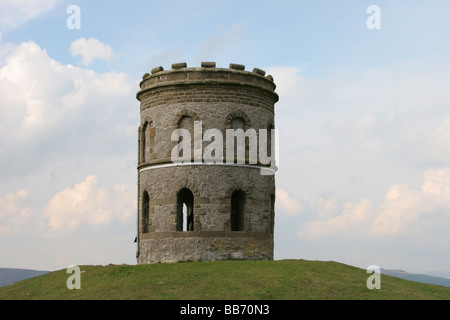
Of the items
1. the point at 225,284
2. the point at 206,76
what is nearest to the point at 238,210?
the point at 206,76

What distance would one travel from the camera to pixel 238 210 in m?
27.6

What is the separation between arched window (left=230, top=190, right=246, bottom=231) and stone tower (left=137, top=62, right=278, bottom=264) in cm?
4

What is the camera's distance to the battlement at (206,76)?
26703 mm

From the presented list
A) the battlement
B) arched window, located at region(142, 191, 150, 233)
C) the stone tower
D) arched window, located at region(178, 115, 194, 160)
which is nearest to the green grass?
the stone tower

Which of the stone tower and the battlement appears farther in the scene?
the battlement

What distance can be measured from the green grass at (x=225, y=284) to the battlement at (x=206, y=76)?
8066 mm

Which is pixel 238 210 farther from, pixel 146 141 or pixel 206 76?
pixel 206 76

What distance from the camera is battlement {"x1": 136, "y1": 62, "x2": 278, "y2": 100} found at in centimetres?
2670

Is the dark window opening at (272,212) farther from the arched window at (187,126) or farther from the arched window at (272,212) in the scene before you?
the arched window at (187,126)

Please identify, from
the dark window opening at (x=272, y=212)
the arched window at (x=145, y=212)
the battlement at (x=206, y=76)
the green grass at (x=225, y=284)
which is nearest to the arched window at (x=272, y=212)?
the dark window opening at (x=272, y=212)

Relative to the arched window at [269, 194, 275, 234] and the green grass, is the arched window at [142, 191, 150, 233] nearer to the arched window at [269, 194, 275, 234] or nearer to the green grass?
the green grass
